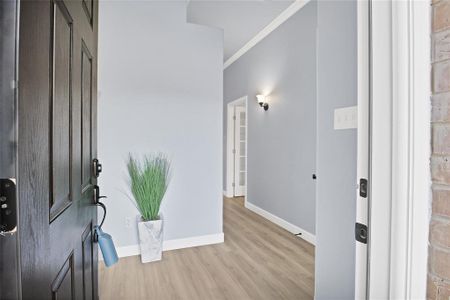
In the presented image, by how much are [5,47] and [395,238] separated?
84cm

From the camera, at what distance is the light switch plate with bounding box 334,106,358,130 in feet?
4.17

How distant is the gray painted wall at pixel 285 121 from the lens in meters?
3.01

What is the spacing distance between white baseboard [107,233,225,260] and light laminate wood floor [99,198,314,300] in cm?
8

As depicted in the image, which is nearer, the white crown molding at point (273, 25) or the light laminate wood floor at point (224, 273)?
the light laminate wood floor at point (224, 273)

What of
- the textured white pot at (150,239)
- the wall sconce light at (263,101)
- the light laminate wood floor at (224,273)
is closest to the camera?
the light laminate wood floor at (224,273)

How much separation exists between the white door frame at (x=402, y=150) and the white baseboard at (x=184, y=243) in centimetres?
240

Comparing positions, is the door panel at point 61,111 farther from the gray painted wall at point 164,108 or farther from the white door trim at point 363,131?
the gray painted wall at point 164,108

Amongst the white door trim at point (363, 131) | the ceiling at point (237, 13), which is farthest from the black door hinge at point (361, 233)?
the ceiling at point (237, 13)

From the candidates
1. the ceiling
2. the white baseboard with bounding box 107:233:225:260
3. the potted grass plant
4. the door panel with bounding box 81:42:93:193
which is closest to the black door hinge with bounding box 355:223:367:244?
the door panel with bounding box 81:42:93:193

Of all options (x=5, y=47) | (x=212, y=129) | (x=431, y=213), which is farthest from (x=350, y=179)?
(x=212, y=129)

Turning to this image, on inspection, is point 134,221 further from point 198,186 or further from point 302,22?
point 302,22

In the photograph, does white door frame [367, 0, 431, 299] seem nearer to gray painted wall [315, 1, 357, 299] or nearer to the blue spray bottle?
gray painted wall [315, 1, 357, 299]

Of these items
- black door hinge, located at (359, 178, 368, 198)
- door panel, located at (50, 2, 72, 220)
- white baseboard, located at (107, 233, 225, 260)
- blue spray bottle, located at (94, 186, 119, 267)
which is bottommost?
white baseboard, located at (107, 233, 225, 260)

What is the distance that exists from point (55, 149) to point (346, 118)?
1.25 m
